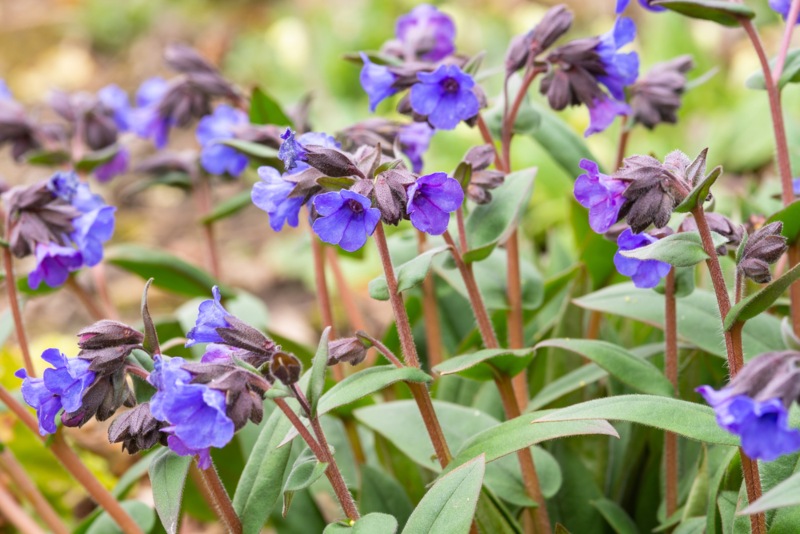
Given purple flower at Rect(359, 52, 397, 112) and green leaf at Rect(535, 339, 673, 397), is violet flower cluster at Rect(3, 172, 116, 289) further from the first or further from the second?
green leaf at Rect(535, 339, 673, 397)

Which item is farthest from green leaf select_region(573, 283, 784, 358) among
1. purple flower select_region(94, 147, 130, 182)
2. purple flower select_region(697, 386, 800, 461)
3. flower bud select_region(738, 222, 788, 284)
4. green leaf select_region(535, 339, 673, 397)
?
purple flower select_region(94, 147, 130, 182)

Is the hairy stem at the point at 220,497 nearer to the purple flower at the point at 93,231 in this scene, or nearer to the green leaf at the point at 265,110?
the purple flower at the point at 93,231

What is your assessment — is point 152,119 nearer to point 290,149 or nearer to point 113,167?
point 113,167

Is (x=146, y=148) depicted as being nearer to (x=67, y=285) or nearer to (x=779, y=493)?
(x=67, y=285)

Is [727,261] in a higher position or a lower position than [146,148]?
higher

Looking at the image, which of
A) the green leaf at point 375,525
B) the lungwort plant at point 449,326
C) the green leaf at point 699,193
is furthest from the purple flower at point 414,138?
the green leaf at point 375,525

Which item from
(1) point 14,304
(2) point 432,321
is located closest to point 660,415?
(2) point 432,321

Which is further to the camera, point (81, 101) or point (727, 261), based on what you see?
point (81, 101)

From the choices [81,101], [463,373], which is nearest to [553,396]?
[463,373]
